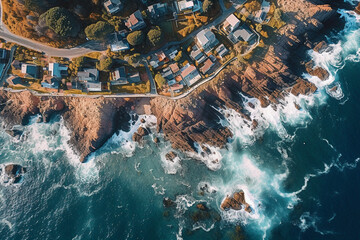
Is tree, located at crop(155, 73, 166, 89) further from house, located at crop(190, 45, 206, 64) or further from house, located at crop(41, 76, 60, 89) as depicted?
house, located at crop(41, 76, 60, 89)

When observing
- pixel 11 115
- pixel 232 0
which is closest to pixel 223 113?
pixel 232 0

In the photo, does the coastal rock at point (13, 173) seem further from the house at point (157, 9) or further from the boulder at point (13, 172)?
the house at point (157, 9)

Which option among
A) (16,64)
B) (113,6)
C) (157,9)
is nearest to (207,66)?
(157,9)

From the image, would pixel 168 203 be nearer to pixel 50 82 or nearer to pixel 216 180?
pixel 216 180

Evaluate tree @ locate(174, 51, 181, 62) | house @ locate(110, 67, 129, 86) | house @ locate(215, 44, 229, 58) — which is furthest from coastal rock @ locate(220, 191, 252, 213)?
house @ locate(110, 67, 129, 86)

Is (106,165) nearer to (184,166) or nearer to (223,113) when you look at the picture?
(184,166)

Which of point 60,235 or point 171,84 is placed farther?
point 171,84
